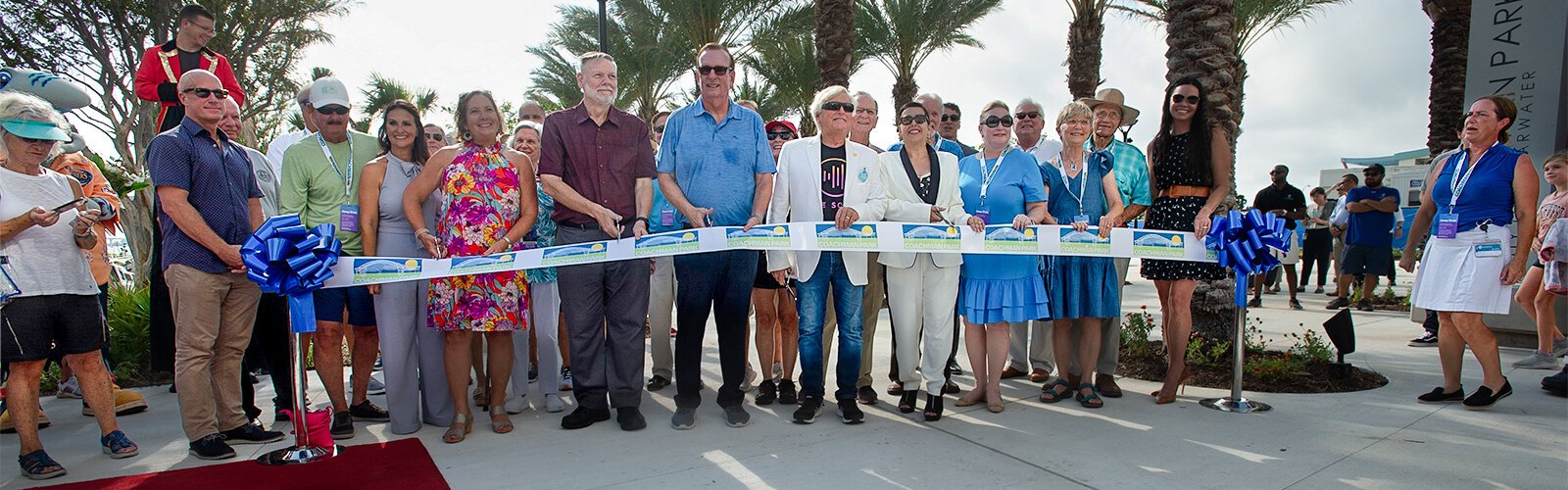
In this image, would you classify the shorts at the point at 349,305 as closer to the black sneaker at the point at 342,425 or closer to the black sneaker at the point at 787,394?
the black sneaker at the point at 342,425

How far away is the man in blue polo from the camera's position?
443 cm

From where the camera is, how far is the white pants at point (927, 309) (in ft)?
14.7

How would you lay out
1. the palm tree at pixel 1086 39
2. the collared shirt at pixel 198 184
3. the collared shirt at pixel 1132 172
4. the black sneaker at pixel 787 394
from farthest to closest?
the palm tree at pixel 1086 39
the collared shirt at pixel 1132 172
the black sneaker at pixel 787 394
the collared shirt at pixel 198 184

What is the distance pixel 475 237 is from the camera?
4188 millimetres

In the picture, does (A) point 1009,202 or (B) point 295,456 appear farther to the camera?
(A) point 1009,202

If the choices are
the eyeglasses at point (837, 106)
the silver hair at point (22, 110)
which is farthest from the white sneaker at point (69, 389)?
the eyeglasses at point (837, 106)

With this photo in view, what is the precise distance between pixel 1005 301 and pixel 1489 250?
267 cm

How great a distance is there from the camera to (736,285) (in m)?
4.46

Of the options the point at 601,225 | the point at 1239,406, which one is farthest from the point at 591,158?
the point at 1239,406

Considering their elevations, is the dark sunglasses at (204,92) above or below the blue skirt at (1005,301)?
above

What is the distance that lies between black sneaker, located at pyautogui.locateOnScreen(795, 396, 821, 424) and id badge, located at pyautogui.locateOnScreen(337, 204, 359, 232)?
8.69 ft

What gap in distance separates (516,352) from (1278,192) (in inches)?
381

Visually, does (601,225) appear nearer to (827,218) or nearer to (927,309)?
(827,218)

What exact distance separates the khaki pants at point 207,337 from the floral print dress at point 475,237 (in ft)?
2.98
